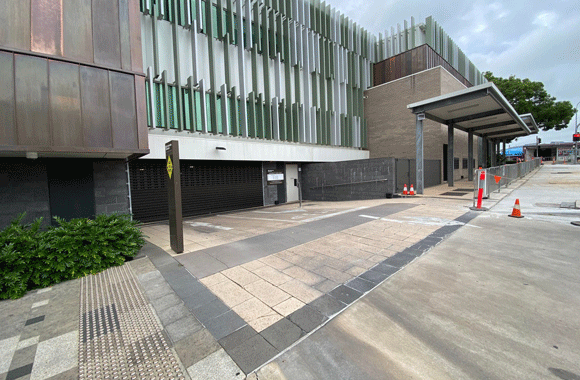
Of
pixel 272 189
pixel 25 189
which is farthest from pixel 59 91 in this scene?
pixel 272 189

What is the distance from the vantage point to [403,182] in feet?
50.6

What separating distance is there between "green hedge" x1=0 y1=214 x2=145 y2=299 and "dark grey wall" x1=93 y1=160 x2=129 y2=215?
4212mm

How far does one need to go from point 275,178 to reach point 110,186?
10.4 meters

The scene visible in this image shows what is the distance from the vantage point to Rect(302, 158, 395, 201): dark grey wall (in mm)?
14859

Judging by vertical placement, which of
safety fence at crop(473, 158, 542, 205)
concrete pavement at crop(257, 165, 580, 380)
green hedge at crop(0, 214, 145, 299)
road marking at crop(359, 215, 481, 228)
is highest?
safety fence at crop(473, 158, 542, 205)

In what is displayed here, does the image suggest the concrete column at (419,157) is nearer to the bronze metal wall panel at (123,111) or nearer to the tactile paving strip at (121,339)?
the bronze metal wall panel at (123,111)

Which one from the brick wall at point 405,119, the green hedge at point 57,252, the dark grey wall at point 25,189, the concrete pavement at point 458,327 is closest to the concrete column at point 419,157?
the brick wall at point 405,119

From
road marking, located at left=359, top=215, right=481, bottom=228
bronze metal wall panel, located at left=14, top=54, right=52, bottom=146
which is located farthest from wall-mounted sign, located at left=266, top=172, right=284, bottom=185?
bronze metal wall panel, located at left=14, top=54, right=52, bottom=146

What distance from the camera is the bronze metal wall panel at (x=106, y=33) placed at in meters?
6.29

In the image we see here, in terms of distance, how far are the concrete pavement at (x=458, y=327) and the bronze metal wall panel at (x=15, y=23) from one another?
25.8 feet

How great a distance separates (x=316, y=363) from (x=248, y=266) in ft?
8.38

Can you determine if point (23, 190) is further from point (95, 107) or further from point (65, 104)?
point (95, 107)

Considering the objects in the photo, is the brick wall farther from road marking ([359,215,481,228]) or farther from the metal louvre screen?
road marking ([359,215,481,228])

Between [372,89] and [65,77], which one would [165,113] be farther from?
[372,89]
